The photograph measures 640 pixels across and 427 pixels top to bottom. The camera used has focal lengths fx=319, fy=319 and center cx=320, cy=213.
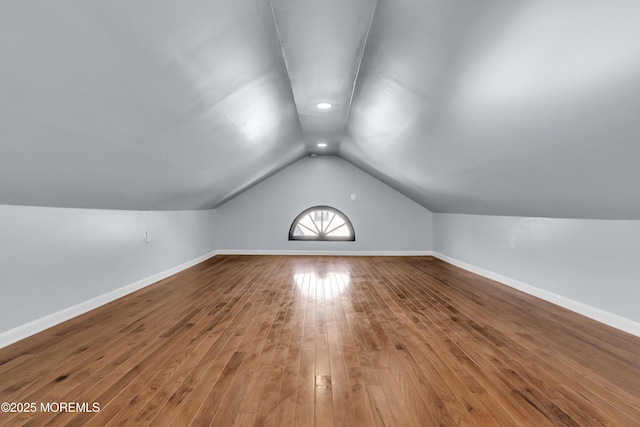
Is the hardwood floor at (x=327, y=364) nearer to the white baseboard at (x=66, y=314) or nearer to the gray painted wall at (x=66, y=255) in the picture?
the white baseboard at (x=66, y=314)

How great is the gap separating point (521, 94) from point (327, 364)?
6.69 ft

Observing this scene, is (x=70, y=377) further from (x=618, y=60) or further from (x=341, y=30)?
(x=618, y=60)

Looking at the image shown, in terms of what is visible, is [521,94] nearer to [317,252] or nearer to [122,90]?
[122,90]

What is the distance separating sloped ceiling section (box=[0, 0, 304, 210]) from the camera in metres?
1.28

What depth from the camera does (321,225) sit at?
7320mm

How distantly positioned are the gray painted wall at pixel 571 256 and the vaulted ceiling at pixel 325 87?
0.23m

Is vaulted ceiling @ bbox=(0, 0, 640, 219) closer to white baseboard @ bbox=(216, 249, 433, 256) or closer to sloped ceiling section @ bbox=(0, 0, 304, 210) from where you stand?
sloped ceiling section @ bbox=(0, 0, 304, 210)

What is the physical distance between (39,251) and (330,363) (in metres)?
2.50

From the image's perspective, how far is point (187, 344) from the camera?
2395mm

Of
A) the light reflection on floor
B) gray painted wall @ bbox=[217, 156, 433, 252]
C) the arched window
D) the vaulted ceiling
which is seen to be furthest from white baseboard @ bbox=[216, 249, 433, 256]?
the vaulted ceiling

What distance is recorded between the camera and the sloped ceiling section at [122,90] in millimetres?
1281

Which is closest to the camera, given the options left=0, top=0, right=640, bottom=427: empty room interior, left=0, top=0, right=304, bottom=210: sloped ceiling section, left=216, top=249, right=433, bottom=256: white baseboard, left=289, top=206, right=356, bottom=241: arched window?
left=0, top=0, right=304, bottom=210: sloped ceiling section

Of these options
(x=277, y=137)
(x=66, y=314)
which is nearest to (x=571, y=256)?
(x=277, y=137)

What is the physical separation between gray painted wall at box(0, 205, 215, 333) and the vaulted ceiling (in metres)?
0.21
